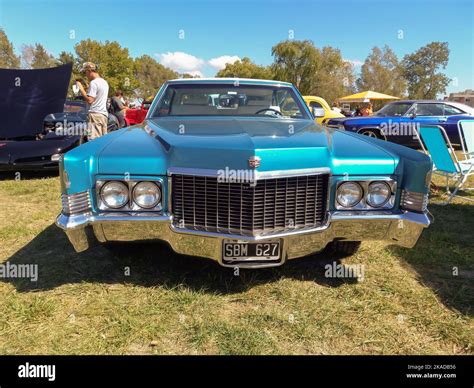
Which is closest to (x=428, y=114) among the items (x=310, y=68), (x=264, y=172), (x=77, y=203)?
(x=264, y=172)

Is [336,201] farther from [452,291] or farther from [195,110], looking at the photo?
[195,110]

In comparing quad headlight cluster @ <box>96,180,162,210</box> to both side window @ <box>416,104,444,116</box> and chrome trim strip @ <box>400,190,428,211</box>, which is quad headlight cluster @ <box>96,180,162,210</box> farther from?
side window @ <box>416,104,444,116</box>

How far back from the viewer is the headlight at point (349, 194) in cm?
237

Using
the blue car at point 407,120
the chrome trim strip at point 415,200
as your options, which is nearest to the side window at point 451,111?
the blue car at point 407,120

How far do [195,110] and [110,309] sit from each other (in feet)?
6.67

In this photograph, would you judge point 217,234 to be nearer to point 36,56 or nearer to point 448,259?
point 448,259

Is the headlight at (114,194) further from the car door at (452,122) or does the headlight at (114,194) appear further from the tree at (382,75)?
the tree at (382,75)

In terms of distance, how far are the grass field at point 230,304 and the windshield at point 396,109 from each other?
8.05 metres

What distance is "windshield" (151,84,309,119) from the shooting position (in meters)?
3.54

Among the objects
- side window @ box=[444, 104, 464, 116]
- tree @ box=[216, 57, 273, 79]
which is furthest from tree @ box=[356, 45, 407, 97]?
side window @ box=[444, 104, 464, 116]

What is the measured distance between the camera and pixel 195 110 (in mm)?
3527

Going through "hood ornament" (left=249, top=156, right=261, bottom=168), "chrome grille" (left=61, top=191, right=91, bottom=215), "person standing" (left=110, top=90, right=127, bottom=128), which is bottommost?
"chrome grille" (left=61, top=191, right=91, bottom=215)

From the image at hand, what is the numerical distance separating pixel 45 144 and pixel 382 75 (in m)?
46.0

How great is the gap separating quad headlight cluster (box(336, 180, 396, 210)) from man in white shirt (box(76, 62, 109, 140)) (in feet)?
16.8
